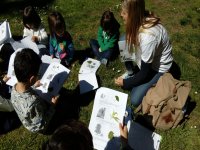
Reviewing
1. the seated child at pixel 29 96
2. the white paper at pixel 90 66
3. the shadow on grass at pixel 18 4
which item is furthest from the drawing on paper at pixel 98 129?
the shadow on grass at pixel 18 4

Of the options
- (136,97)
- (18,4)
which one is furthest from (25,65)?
(18,4)

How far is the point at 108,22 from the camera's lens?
5406 mm

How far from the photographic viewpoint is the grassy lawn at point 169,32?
468 cm

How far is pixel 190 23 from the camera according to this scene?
6.52 metres

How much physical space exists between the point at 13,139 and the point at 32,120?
26.9 inches

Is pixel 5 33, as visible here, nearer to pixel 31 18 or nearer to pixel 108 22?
pixel 31 18

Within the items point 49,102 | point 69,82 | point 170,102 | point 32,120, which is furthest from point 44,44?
point 170,102

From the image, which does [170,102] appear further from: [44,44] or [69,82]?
[44,44]

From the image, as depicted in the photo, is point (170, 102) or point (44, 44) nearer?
point (170, 102)

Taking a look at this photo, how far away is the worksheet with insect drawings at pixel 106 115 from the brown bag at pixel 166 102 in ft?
2.18

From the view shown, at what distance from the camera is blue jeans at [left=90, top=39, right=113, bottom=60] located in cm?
562

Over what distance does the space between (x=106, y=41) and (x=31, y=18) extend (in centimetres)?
125

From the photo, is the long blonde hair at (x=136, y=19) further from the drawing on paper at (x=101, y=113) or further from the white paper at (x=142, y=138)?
the white paper at (x=142, y=138)

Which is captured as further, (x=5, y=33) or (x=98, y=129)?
(x=5, y=33)
